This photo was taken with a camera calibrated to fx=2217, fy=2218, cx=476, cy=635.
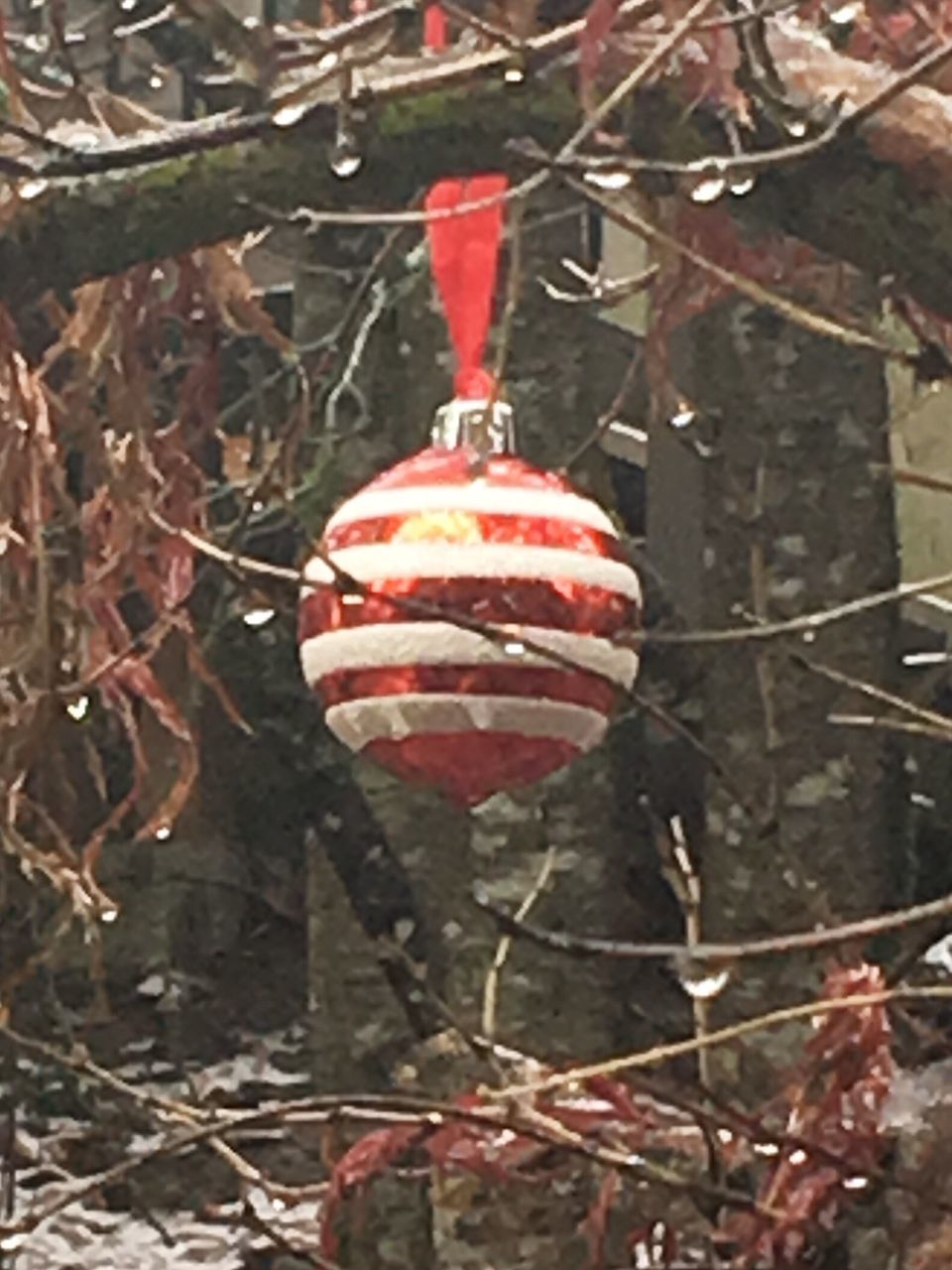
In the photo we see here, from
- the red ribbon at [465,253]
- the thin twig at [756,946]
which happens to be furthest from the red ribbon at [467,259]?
the thin twig at [756,946]

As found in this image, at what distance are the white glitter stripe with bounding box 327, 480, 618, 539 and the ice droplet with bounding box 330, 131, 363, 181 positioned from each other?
0.28 meters

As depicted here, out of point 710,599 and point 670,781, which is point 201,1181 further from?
point 710,599

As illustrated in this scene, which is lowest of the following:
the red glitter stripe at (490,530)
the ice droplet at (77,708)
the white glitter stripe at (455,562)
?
the ice droplet at (77,708)

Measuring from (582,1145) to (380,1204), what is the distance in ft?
4.94

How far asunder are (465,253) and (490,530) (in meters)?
0.19

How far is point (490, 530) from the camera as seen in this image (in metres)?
1.39

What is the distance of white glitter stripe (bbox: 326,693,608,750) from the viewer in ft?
4.64

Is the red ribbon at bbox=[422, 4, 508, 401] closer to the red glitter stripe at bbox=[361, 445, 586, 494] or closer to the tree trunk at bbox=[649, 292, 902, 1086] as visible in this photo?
the red glitter stripe at bbox=[361, 445, 586, 494]

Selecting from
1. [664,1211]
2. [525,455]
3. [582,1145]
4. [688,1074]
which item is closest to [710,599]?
[525,455]

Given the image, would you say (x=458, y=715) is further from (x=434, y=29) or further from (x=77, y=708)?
(x=434, y=29)

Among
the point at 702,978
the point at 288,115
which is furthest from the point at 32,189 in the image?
the point at 702,978

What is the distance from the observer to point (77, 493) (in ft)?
12.0

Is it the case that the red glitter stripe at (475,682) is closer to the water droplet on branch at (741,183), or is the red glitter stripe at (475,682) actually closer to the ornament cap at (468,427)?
the ornament cap at (468,427)

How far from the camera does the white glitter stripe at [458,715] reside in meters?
1.42
